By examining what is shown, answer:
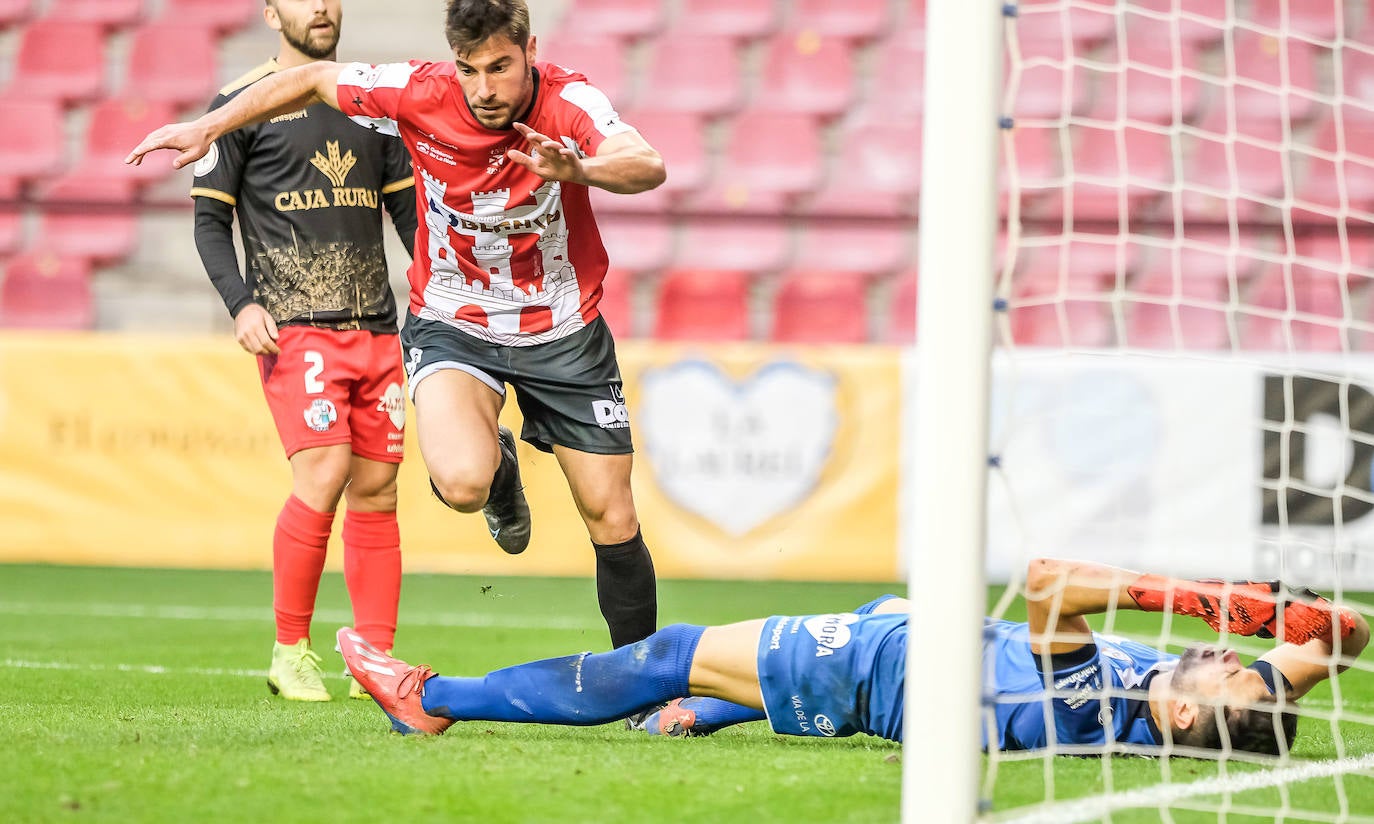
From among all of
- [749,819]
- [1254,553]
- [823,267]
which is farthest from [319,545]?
[823,267]

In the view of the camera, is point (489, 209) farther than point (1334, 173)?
No

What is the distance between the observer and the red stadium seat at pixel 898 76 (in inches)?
387

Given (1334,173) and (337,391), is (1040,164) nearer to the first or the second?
(1334,173)

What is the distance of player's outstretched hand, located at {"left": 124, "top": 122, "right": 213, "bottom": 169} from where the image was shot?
3.38 metres

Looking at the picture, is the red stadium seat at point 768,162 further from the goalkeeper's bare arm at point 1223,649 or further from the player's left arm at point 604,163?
the goalkeeper's bare arm at point 1223,649

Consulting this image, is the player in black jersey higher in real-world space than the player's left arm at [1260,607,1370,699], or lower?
higher

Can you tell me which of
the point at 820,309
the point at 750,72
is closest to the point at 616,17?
the point at 750,72

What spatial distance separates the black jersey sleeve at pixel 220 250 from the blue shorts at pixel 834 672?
185cm

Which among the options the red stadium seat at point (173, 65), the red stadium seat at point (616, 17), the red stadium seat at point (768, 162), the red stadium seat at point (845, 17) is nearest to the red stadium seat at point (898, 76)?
the red stadium seat at point (845, 17)

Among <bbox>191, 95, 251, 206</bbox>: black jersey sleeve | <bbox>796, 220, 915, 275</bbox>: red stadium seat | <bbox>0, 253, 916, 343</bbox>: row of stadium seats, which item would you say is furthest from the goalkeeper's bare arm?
<bbox>796, 220, 915, 275</bbox>: red stadium seat

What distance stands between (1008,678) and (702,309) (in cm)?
606

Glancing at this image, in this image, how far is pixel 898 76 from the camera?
9883 millimetres

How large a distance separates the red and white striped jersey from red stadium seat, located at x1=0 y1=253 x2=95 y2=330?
611cm

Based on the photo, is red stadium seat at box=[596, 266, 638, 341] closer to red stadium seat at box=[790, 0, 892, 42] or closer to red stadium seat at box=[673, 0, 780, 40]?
red stadium seat at box=[673, 0, 780, 40]
